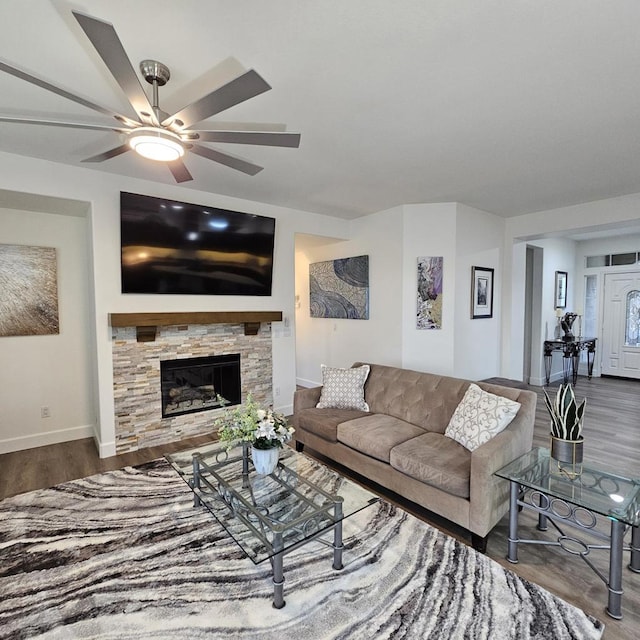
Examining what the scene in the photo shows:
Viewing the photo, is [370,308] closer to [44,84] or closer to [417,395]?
[417,395]

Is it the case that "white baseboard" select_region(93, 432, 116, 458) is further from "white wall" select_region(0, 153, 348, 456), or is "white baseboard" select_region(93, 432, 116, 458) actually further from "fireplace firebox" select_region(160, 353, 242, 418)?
"fireplace firebox" select_region(160, 353, 242, 418)

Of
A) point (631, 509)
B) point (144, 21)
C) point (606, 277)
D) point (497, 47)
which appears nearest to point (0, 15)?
point (144, 21)

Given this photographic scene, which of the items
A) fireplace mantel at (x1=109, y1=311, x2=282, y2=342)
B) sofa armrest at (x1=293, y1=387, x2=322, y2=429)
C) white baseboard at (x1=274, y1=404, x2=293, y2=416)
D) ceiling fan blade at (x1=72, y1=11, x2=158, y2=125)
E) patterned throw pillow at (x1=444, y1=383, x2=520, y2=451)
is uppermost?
ceiling fan blade at (x1=72, y1=11, x2=158, y2=125)

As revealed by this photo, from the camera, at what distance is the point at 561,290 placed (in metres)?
6.78

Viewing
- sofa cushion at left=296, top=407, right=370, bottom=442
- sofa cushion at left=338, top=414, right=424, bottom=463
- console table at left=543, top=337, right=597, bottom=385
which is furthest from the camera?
console table at left=543, top=337, right=597, bottom=385

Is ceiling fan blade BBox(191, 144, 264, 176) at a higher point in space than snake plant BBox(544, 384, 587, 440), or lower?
higher

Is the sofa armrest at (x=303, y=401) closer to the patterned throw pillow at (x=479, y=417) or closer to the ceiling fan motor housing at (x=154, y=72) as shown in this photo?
A: the patterned throw pillow at (x=479, y=417)

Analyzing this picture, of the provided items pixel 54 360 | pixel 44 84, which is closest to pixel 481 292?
pixel 44 84

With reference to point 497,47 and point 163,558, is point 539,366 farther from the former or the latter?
point 163,558

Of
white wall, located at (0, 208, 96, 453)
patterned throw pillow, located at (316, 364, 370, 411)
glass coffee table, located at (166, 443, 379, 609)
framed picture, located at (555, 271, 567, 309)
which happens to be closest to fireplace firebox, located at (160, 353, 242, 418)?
white wall, located at (0, 208, 96, 453)

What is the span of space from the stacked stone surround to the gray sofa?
1.22 meters

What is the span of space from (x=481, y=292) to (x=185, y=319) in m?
3.80

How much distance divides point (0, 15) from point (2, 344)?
3.13 metres

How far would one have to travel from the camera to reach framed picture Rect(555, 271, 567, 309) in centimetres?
667
